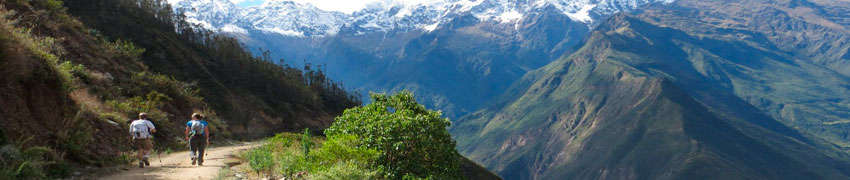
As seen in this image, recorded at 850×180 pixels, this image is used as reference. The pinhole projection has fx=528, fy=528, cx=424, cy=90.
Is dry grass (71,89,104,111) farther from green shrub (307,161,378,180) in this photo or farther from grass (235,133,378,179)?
green shrub (307,161,378,180)

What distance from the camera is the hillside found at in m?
19.8

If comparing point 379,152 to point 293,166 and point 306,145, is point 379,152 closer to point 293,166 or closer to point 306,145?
point 293,166

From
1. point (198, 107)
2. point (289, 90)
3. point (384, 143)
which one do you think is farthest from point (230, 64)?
point (384, 143)

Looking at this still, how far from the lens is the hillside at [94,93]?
1978 cm

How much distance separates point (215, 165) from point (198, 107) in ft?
128

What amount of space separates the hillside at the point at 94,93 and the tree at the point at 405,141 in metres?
11.0

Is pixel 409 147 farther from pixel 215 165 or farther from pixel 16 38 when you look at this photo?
pixel 16 38

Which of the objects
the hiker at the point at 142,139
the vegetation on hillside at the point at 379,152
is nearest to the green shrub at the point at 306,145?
the vegetation on hillside at the point at 379,152

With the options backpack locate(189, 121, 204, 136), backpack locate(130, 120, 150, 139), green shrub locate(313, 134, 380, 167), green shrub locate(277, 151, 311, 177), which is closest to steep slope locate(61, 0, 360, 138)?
backpack locate(189, 121, 204, 136)

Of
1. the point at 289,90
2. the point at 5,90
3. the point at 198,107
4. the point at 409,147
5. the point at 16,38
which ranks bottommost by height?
the point at 289,90

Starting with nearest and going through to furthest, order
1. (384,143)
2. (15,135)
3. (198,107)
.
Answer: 1. (15,135)
2. (384,143)
3. (198,107)

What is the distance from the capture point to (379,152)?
20719 mm

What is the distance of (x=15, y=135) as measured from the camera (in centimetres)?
1878

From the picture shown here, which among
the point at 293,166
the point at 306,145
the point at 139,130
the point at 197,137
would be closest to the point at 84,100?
the point at 139,130
